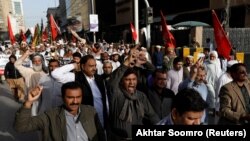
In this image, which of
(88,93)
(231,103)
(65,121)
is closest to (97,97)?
(88,93)

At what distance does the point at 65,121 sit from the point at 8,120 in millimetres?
5238

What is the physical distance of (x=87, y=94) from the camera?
433 centimetres

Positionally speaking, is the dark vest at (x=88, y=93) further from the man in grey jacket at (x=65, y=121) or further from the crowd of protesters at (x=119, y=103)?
the man in grey jacket at (x=65, y=121)

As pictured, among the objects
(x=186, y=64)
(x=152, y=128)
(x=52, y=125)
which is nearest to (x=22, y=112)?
(x=52, y=125)

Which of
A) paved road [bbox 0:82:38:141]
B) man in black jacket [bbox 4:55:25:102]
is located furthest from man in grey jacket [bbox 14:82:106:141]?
man in black jacket [bbox 4:55:25:102]

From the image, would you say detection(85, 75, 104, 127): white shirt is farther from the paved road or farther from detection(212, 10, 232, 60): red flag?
detection(212, 10, 232, 60): red flag

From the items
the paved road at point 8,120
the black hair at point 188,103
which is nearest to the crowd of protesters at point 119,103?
the black hair at point 188,103

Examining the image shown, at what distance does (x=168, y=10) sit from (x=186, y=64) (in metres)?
30.9

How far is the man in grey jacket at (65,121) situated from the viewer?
118 inches

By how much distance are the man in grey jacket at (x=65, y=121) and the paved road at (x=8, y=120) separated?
3576mm

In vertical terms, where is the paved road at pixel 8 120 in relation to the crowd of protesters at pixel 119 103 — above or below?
below

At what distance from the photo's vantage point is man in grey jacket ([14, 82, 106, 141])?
→ 3006 mm

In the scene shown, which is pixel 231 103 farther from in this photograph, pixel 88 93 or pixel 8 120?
pixel 8 120

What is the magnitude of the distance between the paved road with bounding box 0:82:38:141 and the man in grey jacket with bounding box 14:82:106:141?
3576 mm
